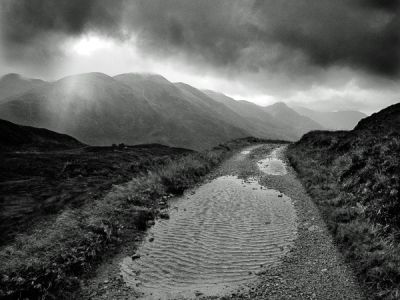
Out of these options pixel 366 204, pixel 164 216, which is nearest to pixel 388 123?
pixel 366 204

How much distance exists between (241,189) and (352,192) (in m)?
7.62

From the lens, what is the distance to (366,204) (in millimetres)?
14391

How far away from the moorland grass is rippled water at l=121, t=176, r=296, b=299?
7.83ft

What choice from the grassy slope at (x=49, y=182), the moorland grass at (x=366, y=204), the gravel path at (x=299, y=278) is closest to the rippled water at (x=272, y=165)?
the moorland grass at (x=366, y=204)

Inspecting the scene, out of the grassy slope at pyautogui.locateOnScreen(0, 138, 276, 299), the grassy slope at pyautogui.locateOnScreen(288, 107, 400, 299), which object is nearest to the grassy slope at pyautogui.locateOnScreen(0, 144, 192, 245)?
the grassy slope at pyautogui.locateOnScreen(0, 138, 276, 299)

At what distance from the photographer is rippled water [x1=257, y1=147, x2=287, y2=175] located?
91.3 feet

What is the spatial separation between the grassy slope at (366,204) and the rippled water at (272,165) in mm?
2344

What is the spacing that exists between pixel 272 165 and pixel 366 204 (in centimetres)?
1689

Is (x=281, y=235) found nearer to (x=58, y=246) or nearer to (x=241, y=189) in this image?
(x=241, y=189)

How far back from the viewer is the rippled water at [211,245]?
31.7 ft

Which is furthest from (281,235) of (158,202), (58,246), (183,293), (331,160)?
(331,160)

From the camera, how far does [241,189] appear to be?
21.3m

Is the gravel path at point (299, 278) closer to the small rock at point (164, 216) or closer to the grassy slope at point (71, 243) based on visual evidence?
the grassy slope at point (71, 243)

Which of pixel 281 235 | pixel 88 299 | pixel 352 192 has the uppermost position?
pixel 352 192
